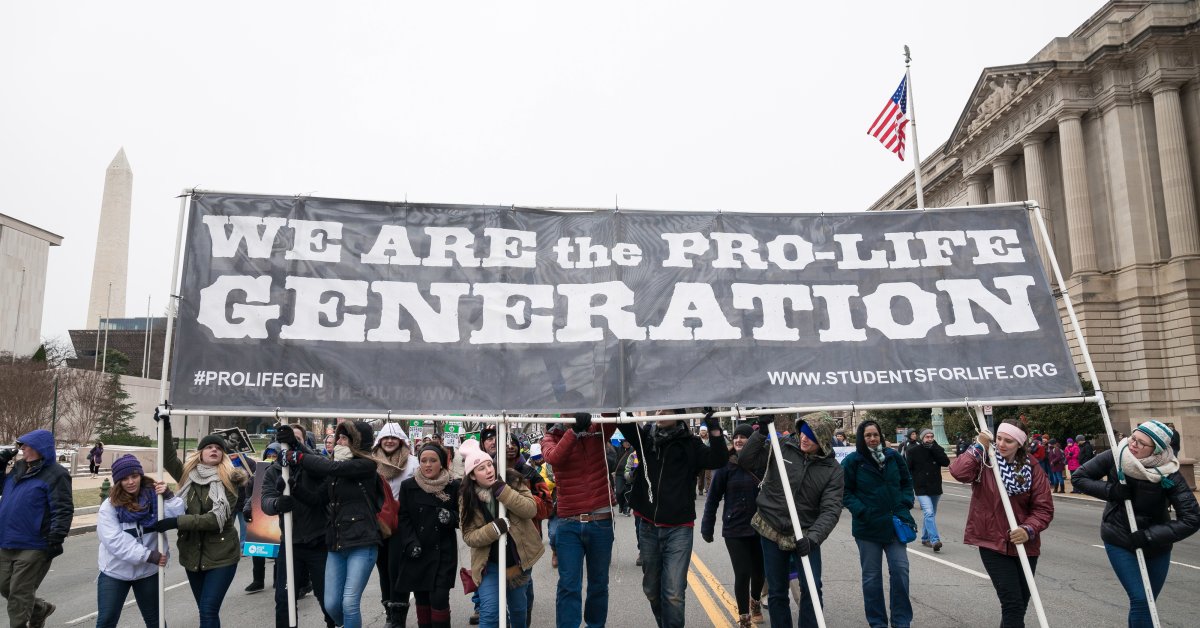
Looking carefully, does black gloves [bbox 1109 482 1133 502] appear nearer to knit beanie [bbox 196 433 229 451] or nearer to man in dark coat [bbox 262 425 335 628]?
man in dark coat [bbox 262 425 335 628]

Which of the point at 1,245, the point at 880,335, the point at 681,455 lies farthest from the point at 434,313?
the point at 1,245

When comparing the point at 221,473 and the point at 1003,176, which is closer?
the point at 221,473

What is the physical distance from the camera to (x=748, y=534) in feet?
23.0

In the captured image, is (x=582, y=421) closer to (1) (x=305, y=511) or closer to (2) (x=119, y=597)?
(1) (x=305, y=511)

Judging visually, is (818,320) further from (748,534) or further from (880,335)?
(748,534)

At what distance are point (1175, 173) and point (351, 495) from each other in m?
46.6

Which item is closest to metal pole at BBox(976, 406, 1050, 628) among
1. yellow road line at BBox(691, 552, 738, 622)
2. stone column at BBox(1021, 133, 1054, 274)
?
yellow road line at BBox(691, 552, 738, 622)

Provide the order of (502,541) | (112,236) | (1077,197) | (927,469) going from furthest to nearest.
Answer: (112,236), (1077,197), (927,469), (502,541)

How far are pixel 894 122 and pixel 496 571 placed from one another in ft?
77.5

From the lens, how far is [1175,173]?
38.9 metres

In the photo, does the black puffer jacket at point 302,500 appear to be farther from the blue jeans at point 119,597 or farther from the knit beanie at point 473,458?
the knit beanie at point 473,458

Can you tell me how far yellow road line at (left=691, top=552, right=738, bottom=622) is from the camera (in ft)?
25.1

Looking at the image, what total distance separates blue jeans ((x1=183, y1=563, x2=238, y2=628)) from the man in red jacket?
2462 millimetres

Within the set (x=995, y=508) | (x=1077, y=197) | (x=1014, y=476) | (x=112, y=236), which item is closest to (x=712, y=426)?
(x=995, y=508)
